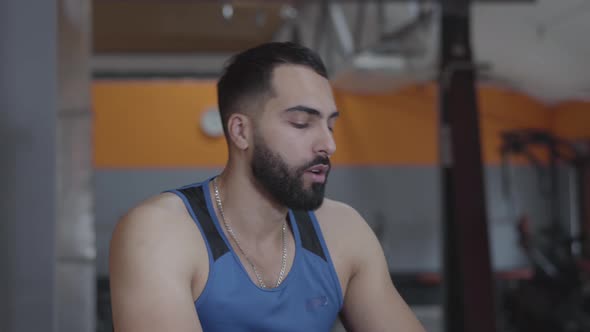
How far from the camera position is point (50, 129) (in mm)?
1486

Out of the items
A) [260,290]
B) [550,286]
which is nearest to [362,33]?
A: [550,286]

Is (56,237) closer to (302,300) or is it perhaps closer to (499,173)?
(302,300)

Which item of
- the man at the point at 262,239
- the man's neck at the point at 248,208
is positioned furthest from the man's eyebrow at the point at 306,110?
the man's neck at the point at 248,208

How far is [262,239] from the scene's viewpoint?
4.27 ft

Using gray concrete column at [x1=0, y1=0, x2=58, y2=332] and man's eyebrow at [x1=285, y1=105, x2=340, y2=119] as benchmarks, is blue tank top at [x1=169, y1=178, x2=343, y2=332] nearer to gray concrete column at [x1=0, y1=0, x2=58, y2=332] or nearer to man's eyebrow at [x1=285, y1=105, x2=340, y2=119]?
man's eyebrow at [x1=285, y1=105, x2=340, y2=119]

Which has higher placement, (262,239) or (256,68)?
(256,68)

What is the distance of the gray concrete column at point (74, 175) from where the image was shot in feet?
5.46

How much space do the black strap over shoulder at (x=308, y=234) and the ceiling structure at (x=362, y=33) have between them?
2298mm

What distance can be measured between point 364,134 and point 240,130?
5539 mm

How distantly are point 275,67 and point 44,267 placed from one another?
2.31 ft

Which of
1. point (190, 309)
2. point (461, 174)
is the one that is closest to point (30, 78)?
point (190, 309)

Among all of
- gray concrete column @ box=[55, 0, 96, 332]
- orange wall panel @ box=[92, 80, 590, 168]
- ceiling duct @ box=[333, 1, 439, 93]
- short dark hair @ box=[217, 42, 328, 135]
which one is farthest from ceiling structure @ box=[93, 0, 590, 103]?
short dark hair @ box=[217, 42, 328, 135]

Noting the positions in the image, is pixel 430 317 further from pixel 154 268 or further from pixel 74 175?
pixel 154 268

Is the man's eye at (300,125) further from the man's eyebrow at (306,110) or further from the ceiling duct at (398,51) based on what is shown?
the ceiling duct at (398,51)
